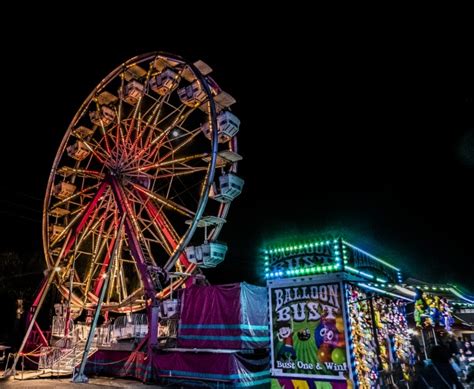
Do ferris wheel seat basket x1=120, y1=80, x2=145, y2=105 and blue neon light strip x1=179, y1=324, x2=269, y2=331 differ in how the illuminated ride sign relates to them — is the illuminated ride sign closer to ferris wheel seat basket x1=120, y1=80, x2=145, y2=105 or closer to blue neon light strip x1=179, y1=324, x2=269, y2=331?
blue neon light strip x1=179, y1=324, x2=269, y2=331

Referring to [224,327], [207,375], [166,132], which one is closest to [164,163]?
[166,132]

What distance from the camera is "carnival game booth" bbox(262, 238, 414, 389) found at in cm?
797

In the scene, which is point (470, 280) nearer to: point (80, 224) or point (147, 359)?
point (147, 359)

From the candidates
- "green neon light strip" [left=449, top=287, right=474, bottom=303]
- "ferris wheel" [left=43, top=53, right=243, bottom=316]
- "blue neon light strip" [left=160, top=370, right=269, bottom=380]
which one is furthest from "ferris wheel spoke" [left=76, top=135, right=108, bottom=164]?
"green neon light strip" [left=449, top=287, right=474, bottom=303]

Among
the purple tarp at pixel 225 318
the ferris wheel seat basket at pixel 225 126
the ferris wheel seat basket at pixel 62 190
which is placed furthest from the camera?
the ferris wheel seat basket at pixel 62 190

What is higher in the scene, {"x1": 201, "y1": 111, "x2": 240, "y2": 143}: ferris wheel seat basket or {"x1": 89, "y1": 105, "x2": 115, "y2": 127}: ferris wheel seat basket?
{"x1": 89, "y1": 105, "x2": 115, "y2": 127}: ferris wheel seat basket

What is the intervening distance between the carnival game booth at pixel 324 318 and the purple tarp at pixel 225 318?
114 inches

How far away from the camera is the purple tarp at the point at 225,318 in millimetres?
11664

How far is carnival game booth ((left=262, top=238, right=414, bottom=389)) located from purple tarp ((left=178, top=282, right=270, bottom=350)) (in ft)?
9.46

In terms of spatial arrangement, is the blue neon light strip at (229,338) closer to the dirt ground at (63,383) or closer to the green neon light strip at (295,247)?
the dirt ground at (63,383)

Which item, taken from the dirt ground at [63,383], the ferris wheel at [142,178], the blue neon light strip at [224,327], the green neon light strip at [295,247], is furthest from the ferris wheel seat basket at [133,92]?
the dirt ground at [63,383]

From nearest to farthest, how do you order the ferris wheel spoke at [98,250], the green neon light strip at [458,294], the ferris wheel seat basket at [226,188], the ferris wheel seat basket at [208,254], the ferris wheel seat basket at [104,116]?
the green neon light strip at [458,294]
the ferris wheel seat basket at [208,254]
the ferris wheel seat basket at [226,188]
the ferris wheel spoke at [98,250]
the ferris wheel seat basket at [104,116]

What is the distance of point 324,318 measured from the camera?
8.26 metres

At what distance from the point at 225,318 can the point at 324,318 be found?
452cm
